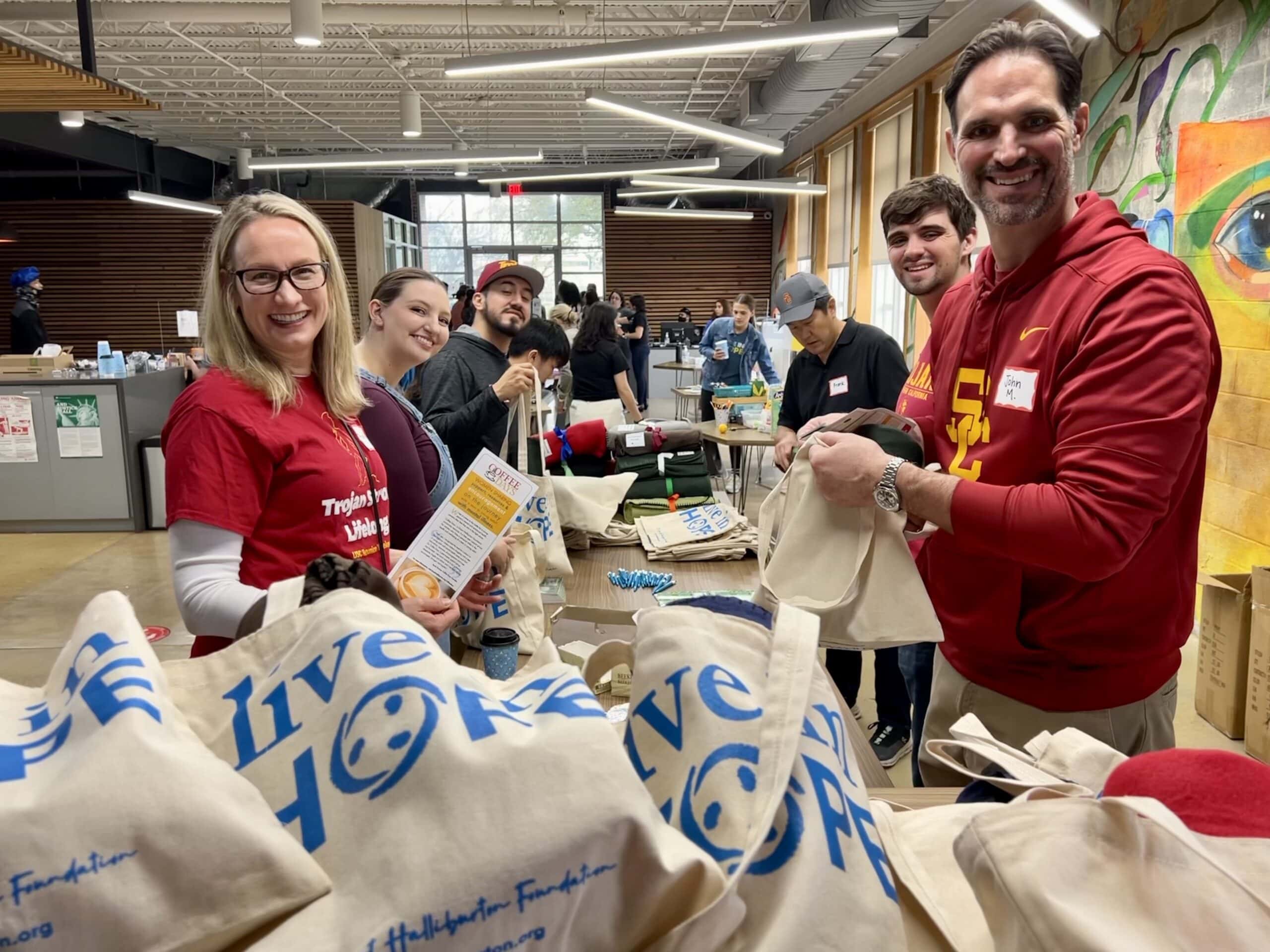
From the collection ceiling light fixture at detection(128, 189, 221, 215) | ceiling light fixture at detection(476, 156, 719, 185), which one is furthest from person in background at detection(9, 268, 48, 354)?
ceiling light fixture at detection(476, 156, 719, 185)

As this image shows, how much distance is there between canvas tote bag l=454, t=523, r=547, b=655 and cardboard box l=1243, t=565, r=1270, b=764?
271cm

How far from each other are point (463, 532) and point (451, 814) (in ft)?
3.41

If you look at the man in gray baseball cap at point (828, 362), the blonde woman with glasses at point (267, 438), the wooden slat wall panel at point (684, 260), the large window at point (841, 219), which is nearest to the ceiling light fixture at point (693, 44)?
the man in gray baseball cap at point (828, 362)

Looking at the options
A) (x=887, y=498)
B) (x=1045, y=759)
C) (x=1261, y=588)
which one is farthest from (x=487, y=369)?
(x=1261, y=588)

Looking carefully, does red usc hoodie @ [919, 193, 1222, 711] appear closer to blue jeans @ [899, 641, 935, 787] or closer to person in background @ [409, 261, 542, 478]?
blue jeans @ [899, 641, 935, 787]

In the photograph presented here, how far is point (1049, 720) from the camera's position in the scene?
4.62ft

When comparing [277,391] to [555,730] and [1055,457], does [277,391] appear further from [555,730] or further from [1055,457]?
[1055,457]

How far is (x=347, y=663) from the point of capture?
0.60 metres

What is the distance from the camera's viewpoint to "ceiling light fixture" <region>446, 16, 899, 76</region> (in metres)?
5.05

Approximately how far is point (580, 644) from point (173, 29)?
8899 mm

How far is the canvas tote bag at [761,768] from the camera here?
0.57 meters

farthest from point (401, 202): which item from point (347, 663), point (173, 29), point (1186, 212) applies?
point (347, 663)

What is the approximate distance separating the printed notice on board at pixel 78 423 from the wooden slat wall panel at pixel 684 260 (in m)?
12.1

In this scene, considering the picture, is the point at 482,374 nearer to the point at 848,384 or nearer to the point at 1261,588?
the point at 848,384
